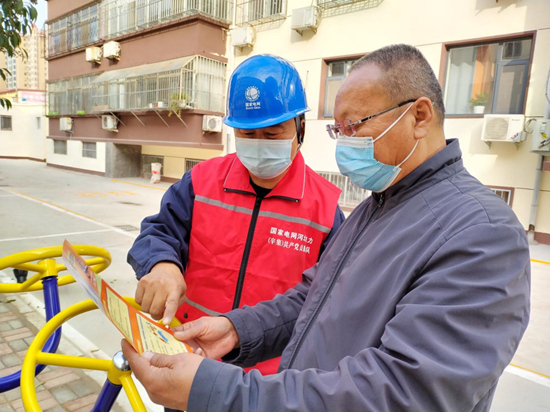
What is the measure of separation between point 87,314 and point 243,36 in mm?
10079

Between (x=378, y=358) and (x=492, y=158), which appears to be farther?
(x=492, y=158)

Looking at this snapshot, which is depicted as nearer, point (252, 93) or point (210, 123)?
point (252, 93)

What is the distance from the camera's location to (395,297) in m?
0.81

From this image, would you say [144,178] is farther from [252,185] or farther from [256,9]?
[252,185]

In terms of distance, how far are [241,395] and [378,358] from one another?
0.27 meters

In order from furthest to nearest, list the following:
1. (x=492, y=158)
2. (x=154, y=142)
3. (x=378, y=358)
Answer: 1. (x=154, y=142)
2. (x=492, y=158)
3. (x=378, y=358)

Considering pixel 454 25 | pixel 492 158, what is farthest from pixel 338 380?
pixel 454 25

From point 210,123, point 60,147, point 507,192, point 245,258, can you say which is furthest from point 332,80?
point 60,147

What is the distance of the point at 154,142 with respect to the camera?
44.9 ft

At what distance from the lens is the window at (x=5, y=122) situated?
24062 millimetres

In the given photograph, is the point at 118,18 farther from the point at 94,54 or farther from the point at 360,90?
the point at 360,90

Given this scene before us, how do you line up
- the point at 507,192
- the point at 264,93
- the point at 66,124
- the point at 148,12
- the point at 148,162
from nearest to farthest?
1. the point at 264,93
2. the point at 507,192
3. the point at 148,12
4. the point at 148,162
5. the point at 66,124

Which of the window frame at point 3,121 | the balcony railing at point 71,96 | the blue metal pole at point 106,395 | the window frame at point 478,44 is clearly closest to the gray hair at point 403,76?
the blue metal pole at point 106,395

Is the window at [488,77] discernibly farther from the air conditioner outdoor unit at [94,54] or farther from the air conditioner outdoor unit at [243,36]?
the air conditioner outdoor unit at [94,54]
